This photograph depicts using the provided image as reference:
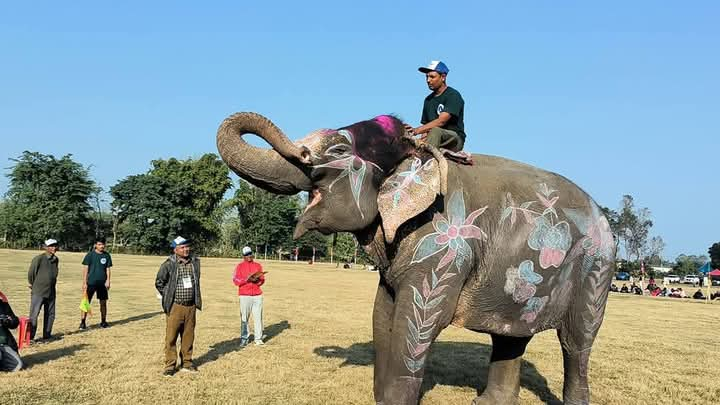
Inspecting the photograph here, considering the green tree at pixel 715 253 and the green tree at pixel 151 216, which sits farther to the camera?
the green tree at pixel 715 253

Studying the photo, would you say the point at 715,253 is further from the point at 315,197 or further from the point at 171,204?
the point at 315,197

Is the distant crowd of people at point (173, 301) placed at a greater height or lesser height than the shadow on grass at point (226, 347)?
greater

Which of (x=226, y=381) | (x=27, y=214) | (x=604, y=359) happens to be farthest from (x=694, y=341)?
(x=27, y=214)

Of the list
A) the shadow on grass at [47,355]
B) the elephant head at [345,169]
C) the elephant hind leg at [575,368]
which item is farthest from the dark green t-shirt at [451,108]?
the shadow on grass at [47,355]

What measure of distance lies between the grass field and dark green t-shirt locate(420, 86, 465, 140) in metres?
4.10

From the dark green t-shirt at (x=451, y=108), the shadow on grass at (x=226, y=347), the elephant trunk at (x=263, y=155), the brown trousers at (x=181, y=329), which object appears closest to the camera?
the elephant trunk at (x=263, y=155)

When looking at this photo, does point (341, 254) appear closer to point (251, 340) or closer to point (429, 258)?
point (251, 340)

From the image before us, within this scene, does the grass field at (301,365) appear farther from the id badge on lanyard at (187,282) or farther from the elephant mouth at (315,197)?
the elephant mouth at (315,197)

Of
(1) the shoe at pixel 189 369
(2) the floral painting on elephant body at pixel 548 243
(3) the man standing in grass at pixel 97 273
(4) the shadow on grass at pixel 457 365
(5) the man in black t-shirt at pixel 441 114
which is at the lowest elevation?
(1) the shoe at pixel 189 369

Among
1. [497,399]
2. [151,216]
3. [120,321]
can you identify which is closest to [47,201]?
[151,216]

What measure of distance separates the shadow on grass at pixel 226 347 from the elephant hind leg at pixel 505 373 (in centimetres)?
549

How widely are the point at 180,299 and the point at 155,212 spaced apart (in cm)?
6877

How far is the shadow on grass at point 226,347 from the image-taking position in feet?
34.0

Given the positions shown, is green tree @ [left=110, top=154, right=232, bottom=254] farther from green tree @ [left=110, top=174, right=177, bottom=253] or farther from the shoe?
the shoe
